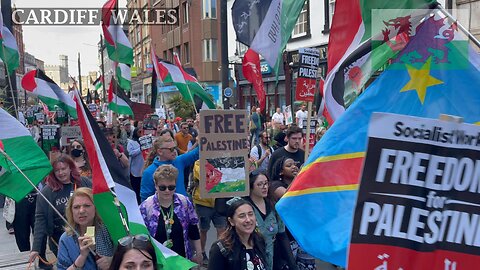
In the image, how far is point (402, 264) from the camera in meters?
2.43

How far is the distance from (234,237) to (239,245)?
7 cm

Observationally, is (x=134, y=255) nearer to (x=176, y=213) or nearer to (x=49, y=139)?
(x=176, y=213)

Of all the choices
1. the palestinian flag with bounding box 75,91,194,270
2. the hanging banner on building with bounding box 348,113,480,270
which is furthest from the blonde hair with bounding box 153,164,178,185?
the hanging banner on building with bounding box 348,113,480,270

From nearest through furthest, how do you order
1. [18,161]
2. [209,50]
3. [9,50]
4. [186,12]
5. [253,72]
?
[18,161] < [253,72] < [9,50] < [209,50] < [186,12]

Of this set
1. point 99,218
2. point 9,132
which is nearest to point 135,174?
point 9,132

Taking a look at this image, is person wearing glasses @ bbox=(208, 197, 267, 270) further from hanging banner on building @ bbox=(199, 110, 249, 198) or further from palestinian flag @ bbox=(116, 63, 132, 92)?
palestinian flag @ bbox=(116, 63, 132, 92)

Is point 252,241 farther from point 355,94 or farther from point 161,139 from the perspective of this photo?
point 161,139

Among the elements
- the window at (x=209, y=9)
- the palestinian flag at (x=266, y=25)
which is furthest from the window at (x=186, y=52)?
the palestinian flag at (x=266, y=25)

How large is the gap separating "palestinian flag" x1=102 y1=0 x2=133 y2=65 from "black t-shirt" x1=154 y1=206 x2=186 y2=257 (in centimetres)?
768

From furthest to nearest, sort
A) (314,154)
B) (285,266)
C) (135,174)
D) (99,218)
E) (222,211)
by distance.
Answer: (135,174) < (222,211) < (285,266) < (99,218) < (314,154)

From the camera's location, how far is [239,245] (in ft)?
13.0

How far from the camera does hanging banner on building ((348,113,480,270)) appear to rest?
7.74 ft

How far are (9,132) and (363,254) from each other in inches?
134

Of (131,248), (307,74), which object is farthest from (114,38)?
(131,248)
